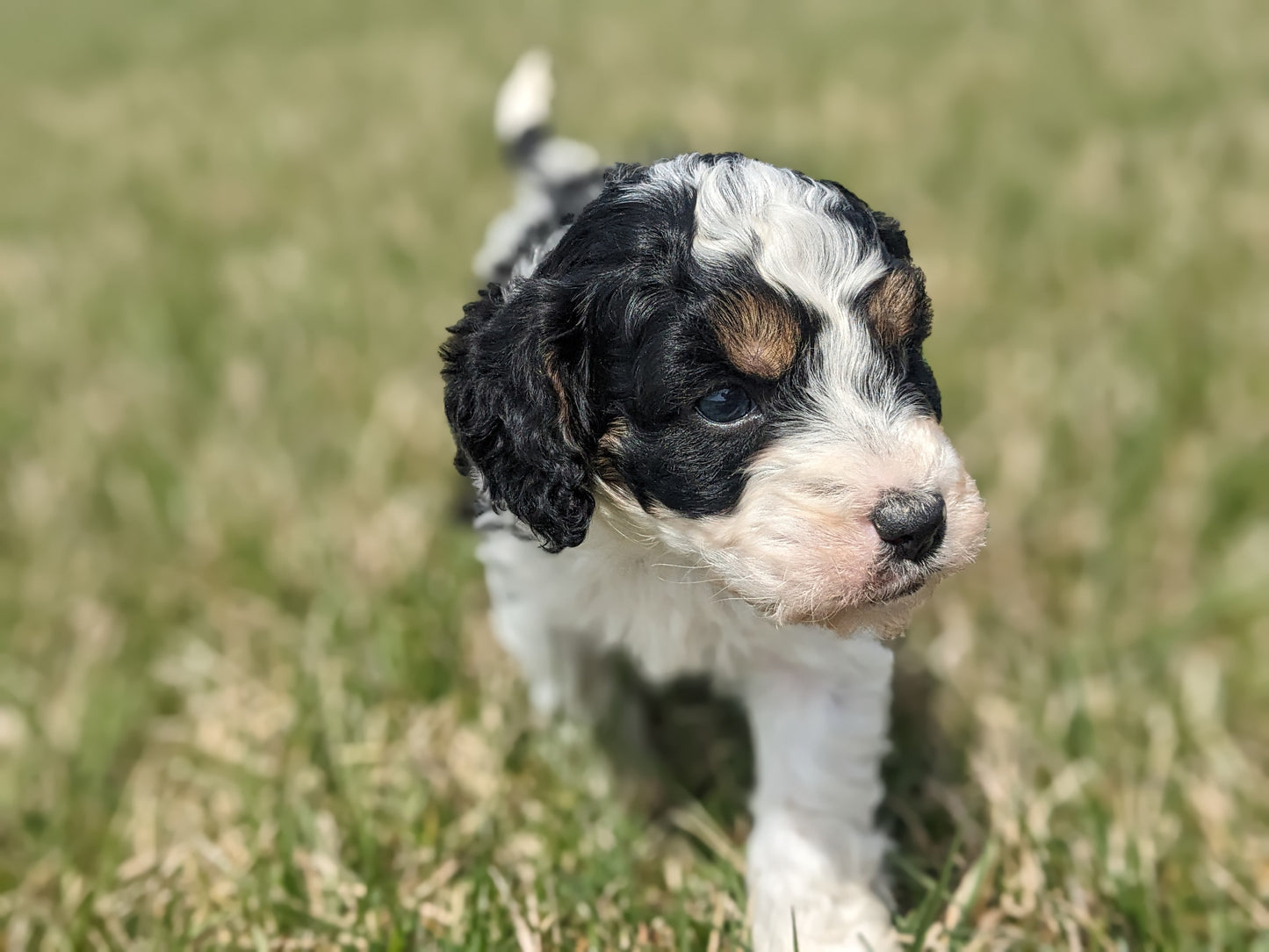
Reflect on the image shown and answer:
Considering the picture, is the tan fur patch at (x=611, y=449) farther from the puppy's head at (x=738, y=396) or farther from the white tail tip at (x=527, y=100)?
the white tail tip at (x=527, y=100)

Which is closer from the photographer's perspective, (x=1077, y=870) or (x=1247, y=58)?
(x=1077, y=870)

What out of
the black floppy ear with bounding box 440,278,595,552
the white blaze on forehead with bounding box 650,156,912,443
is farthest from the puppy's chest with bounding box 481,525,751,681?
the white blaze on forehead with bounding box 650,156,912,443

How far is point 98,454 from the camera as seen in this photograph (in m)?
5.18

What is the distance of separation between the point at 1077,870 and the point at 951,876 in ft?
0.96

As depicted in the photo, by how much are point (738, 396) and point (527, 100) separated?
9.31 ft

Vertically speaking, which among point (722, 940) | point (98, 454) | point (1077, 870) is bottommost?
point (98, 454)

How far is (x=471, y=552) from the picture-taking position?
14.0ft

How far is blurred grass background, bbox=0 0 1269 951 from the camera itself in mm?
2971

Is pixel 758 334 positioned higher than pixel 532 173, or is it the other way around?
pixel 758 334

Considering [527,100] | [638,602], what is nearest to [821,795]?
[638,602]

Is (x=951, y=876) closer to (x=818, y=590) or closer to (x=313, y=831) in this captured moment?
(x=818, y=590)

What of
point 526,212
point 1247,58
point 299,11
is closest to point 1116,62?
→ point 1247,58

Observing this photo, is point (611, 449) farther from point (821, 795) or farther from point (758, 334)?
point (821, 795)

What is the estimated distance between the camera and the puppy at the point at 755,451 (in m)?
2.17
